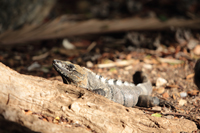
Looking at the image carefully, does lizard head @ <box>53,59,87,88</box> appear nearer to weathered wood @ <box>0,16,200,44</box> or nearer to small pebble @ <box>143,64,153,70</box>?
small pebble @ <box>143,64,153,70</box>

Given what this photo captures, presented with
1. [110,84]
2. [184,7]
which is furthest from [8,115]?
[184,7]

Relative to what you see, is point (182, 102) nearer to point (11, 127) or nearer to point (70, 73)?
point (70, 73)

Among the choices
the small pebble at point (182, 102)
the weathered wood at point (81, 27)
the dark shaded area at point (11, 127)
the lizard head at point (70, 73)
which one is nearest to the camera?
the dark shaded area at point (11, 127)

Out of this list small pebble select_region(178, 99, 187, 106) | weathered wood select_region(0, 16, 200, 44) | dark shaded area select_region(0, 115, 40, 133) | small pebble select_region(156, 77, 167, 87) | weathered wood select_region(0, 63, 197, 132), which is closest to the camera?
dark shaded area select_region(0, 115, 40, 133)

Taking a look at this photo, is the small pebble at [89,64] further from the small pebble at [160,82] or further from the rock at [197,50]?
the rock at [197,50]

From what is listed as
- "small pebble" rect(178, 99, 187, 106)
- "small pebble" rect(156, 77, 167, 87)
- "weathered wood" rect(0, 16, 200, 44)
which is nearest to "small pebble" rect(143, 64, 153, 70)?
"small pebble" rect(156, 77, 167, 87)

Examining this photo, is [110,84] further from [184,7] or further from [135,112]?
[184,7]

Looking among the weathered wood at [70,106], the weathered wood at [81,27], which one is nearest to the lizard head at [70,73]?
the weathered wood at [70,106]
